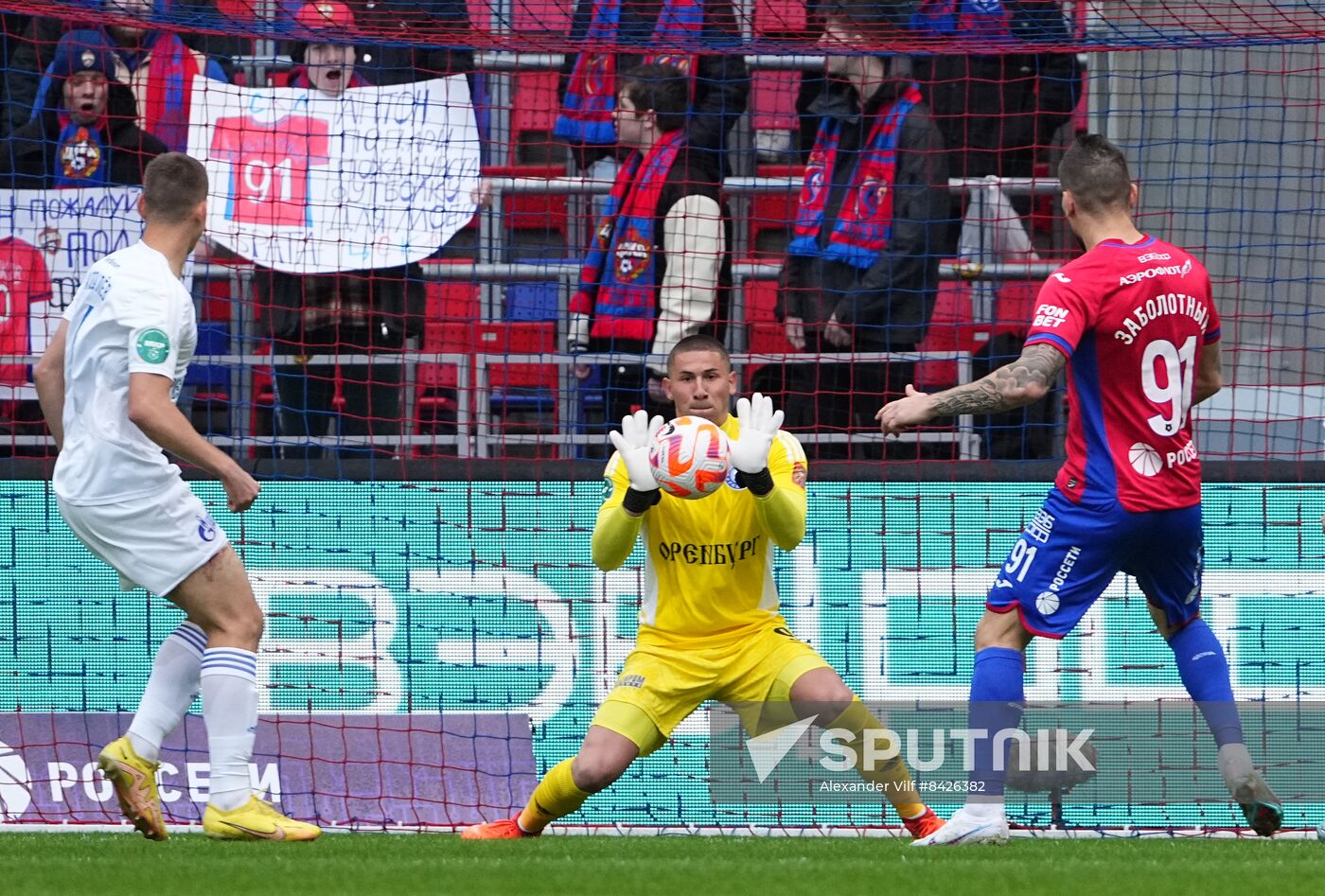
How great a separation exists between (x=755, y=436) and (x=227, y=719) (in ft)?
5.75

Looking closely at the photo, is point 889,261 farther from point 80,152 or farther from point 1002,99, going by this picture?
point 80,152

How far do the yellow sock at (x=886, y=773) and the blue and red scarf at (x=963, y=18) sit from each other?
3.40 metres

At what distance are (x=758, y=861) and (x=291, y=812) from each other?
2.83 meters

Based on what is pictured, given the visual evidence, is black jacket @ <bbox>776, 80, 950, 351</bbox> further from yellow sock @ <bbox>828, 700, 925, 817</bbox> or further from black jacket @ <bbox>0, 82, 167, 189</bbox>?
black jacket @ <bbox>0, 82, 167, 189</bbox>

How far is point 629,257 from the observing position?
8133 mm

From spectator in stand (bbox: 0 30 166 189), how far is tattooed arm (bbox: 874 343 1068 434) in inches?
179

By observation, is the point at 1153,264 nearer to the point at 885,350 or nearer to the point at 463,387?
the point at 885,350

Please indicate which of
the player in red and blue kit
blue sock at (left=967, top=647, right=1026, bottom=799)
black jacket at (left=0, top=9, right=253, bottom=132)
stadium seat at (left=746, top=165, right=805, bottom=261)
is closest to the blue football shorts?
the player in red and blue kit

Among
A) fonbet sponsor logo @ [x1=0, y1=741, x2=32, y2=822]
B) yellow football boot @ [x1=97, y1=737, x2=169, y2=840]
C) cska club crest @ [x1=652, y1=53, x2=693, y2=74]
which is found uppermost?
cska club crest @ [x1=652, y1=53, x2=693, y2=74]

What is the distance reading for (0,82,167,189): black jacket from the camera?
8.19 metres

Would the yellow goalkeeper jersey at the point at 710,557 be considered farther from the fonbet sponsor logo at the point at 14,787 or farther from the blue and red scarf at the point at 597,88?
the blue and red scarf at the point at 597,88


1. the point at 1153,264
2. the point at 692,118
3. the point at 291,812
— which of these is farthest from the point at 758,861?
the point at 692,118

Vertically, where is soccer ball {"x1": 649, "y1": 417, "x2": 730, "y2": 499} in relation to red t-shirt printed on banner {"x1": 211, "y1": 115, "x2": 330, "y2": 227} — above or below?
below

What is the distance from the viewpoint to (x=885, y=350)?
7941 millimetres
